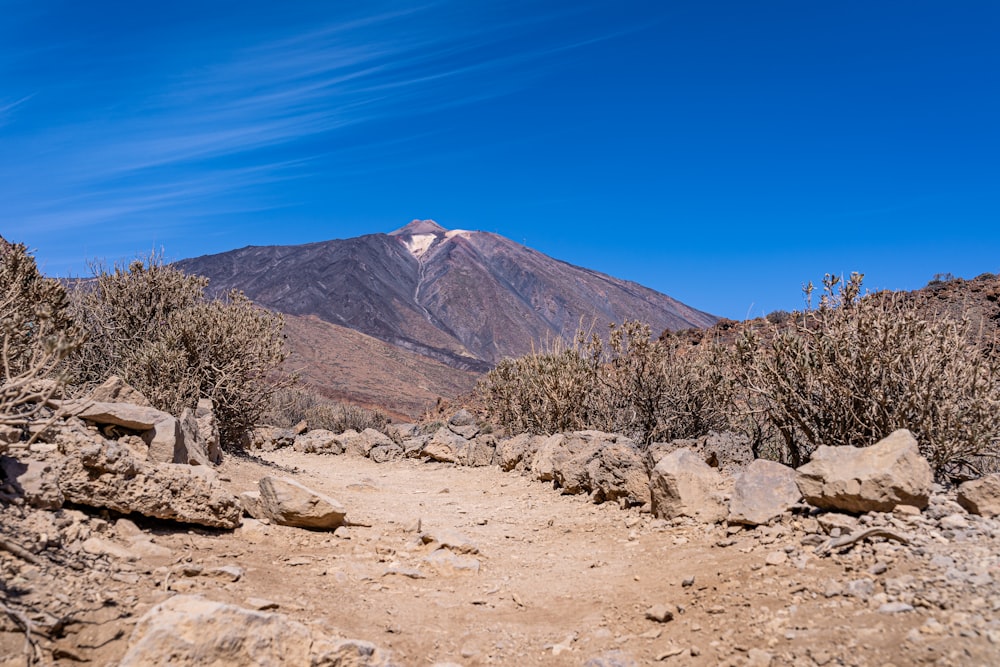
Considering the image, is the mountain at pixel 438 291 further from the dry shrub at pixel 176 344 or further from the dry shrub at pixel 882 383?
the dry shrub at pixel 882 383

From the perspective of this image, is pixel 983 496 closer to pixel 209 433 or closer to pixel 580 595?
pixel 580 595

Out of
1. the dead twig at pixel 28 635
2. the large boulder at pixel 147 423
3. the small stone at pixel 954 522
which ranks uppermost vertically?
the large boulder at pixel 147 423

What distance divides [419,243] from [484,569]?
11445cm

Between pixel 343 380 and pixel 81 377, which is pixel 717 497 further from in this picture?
pixel 343 380

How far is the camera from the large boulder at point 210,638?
2.90m

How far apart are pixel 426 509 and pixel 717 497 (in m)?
3.91

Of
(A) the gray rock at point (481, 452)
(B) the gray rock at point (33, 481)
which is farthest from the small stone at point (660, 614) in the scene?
(A) the gray rock at point (481, 452)

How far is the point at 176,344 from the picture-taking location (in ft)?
32.9

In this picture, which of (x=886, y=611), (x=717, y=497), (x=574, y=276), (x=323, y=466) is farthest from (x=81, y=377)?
(x=574, y=276)

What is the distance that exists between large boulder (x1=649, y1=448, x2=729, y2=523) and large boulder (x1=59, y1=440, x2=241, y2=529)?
3.54 meters

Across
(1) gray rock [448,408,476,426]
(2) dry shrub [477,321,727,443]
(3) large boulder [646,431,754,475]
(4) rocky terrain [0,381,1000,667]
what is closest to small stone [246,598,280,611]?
(4) rocky terrain [0,381,1000,667]

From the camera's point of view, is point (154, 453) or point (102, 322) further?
point (102, 322)

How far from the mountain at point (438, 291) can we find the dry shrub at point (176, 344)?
170 feet

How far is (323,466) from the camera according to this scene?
13641 millimetres
